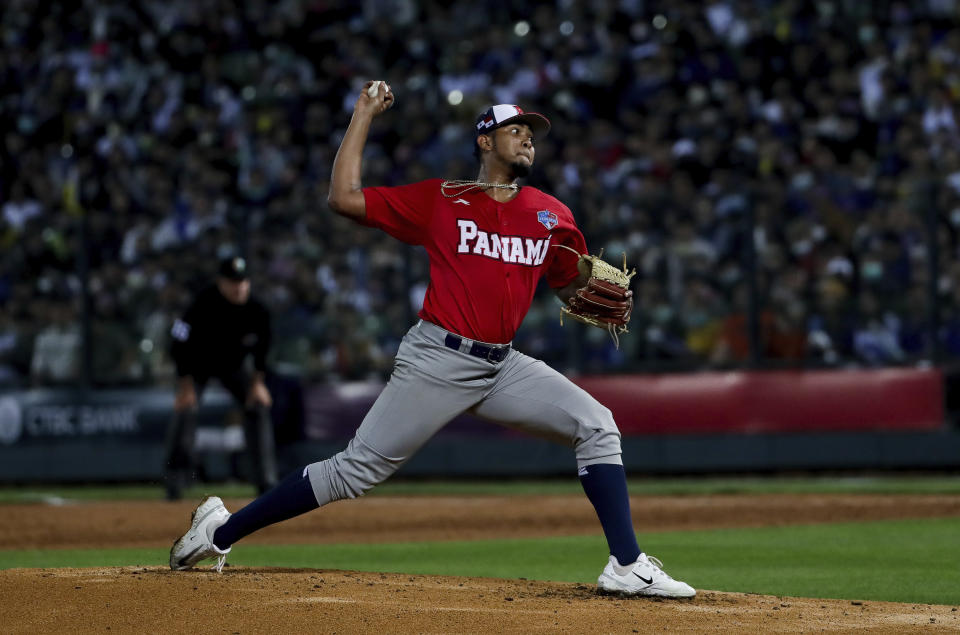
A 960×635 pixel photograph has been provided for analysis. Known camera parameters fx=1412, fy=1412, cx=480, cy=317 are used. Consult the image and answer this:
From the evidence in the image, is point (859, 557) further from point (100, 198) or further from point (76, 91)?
point (76, 91)

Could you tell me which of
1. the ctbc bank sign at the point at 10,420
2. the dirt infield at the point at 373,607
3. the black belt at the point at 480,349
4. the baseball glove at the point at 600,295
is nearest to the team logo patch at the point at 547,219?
the baseball glove at the point at 600,295

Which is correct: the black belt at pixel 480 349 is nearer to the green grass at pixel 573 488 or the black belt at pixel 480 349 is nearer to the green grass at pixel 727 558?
the green grass at pixel 727 558

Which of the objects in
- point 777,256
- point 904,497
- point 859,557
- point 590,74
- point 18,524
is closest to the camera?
point 859,557

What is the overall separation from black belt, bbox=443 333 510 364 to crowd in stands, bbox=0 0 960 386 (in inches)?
324

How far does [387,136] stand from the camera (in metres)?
19.0

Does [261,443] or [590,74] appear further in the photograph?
[590,74]

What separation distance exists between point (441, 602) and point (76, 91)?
57.6ft

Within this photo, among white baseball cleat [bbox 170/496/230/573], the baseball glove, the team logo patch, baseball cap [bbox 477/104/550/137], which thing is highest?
baseball cap [bbox 477/104/550/137]

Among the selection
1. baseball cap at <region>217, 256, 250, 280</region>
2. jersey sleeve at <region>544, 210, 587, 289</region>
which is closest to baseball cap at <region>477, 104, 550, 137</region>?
jersey sleeve at <region>544, 210, 587, 289</region>

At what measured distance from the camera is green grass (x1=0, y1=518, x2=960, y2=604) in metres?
6.91

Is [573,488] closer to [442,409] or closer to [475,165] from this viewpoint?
[475,165]

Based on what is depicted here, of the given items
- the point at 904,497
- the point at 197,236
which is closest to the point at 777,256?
the point at 904,497

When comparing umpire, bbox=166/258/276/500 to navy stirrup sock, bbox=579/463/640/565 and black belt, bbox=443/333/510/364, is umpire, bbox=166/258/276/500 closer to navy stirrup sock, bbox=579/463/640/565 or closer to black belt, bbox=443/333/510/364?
black belt, bbox=443/333/510/364

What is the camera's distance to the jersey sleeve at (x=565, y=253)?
6.04m
